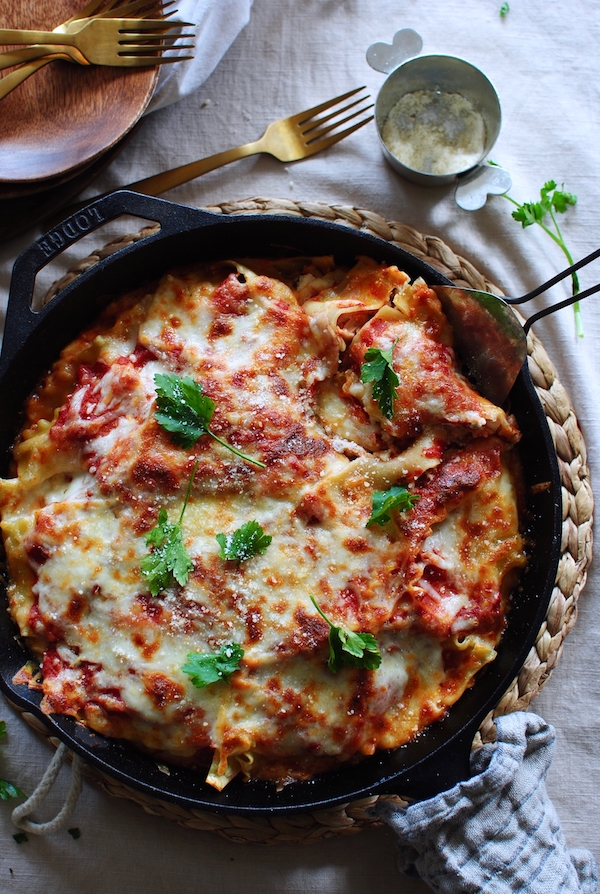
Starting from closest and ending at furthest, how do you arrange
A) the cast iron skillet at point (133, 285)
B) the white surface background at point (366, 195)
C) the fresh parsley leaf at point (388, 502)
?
the fresh parsley leaf at point (388, 502), the cast iron skillet at point (133, 285), the white surface background at point (366, 195)

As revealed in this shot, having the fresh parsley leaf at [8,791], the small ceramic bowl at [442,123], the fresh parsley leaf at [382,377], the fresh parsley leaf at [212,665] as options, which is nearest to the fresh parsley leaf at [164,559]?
the fresh parsley leaf at [212,665]

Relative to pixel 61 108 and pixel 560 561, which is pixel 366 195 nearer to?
pixel 61 108

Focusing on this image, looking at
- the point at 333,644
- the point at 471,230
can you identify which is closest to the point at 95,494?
the point at 333,644

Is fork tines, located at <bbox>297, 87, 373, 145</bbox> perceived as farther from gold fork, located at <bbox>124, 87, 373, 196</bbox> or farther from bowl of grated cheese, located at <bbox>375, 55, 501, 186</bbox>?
bowl of grated cheese, located at <bbox>375, 55, 501, 186</bbox>

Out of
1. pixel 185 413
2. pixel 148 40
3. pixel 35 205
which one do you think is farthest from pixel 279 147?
pixel 185 413

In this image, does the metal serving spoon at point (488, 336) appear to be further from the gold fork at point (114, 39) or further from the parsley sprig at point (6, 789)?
the parsley sprig at point (6, 789)

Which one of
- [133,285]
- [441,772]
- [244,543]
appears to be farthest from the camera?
[133,285]

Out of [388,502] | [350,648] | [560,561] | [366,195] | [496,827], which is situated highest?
[366,195]

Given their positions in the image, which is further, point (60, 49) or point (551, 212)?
point (551, 212)
